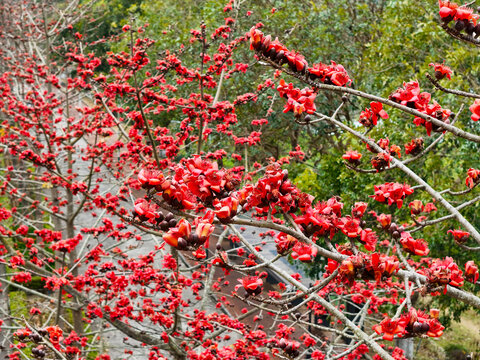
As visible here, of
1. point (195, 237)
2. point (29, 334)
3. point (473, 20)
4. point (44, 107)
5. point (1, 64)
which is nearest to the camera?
point (195, 237)

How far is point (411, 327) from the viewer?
1675 millimetres

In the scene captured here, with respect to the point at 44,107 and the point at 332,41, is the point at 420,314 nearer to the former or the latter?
the point at 44,107

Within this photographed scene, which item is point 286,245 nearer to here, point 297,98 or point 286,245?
point 286,245

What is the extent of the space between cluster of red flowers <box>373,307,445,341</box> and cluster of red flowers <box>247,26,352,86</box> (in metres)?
1.14

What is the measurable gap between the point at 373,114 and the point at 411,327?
1.23m

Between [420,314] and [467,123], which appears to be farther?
[467,123]

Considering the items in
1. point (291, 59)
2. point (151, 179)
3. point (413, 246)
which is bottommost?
point (413, 246)

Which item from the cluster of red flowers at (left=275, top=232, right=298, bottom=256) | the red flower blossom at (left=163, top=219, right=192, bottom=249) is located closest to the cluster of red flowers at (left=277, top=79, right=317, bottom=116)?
the cluster of red flowers at (left=275, top=232, right=298, bottom=256)

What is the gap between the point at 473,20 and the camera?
75.6 inches

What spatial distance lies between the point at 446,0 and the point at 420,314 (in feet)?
4.62

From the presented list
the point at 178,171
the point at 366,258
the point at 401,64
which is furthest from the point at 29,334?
the point at 401,64

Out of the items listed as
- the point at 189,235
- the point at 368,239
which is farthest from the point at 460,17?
the point at 189,235

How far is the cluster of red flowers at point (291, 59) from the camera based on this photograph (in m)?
1.95

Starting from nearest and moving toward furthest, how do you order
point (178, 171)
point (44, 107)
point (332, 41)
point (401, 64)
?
1. point (178, 171)
2. point (44, 107)
3. point (401, 64)
4. point (332, 41)
